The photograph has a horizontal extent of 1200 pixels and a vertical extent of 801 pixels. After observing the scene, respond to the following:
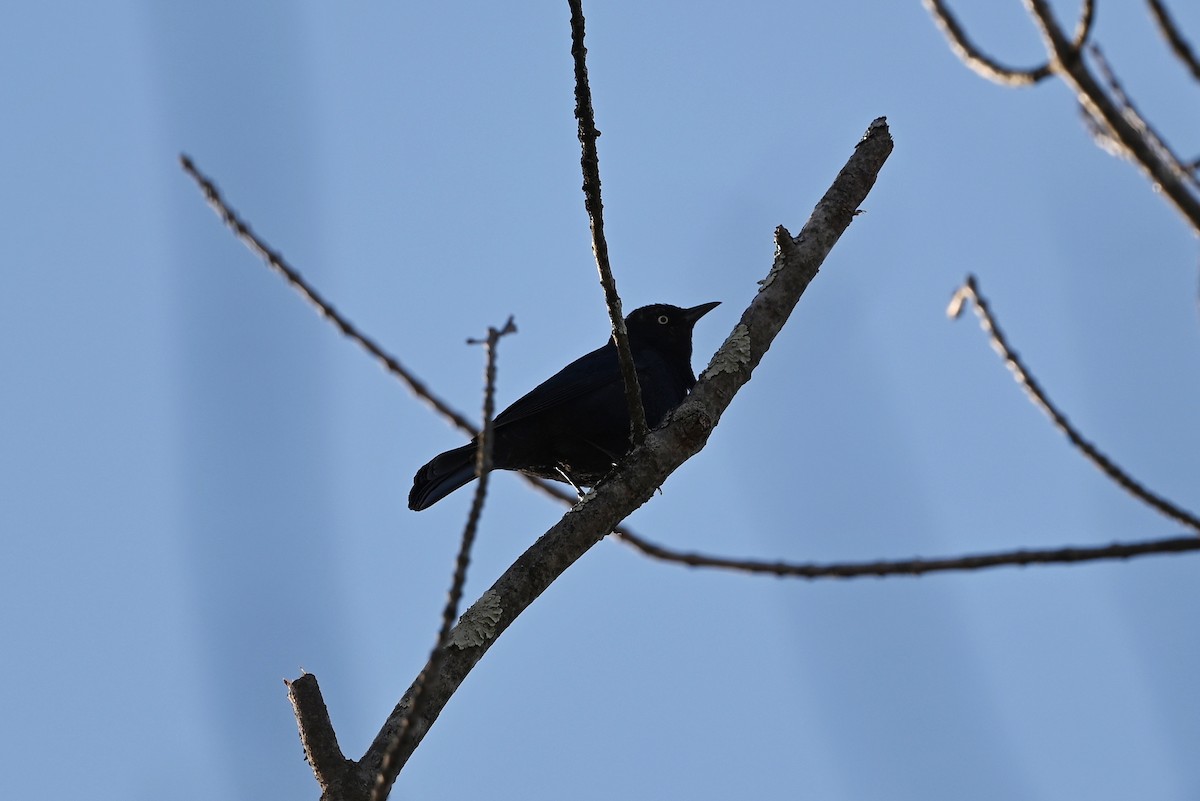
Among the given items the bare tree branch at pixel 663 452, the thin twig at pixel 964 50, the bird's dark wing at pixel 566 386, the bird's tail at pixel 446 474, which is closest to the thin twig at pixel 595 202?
the bare tree branch at pixel 663 452

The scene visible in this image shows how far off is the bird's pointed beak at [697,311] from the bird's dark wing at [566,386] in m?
0.85

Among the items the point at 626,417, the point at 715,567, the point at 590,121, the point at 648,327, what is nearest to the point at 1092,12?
the point at 715,567

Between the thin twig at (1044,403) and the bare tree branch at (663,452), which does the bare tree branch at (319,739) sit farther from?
the thin twig at (1044,403)

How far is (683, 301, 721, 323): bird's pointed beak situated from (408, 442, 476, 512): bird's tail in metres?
1.93

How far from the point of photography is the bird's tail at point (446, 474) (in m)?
5.58

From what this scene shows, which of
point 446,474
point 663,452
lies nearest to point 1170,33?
point 663,452

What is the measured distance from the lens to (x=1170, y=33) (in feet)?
6.16

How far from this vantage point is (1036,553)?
1692mm

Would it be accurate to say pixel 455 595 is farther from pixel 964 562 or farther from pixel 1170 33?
pixel 1170 33

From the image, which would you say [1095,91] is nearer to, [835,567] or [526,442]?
[835,567]

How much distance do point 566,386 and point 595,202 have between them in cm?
272

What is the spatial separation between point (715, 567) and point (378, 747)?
3.88 ft

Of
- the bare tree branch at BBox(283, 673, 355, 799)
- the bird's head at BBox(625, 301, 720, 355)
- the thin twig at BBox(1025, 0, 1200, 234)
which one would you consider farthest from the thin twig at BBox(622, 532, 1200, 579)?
the bird's head at BBox(625, 301, 720, 355)

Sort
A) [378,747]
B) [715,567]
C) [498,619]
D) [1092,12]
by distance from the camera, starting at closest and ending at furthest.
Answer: [1092,12] → [715,567] → [378,747] → [498,619]
